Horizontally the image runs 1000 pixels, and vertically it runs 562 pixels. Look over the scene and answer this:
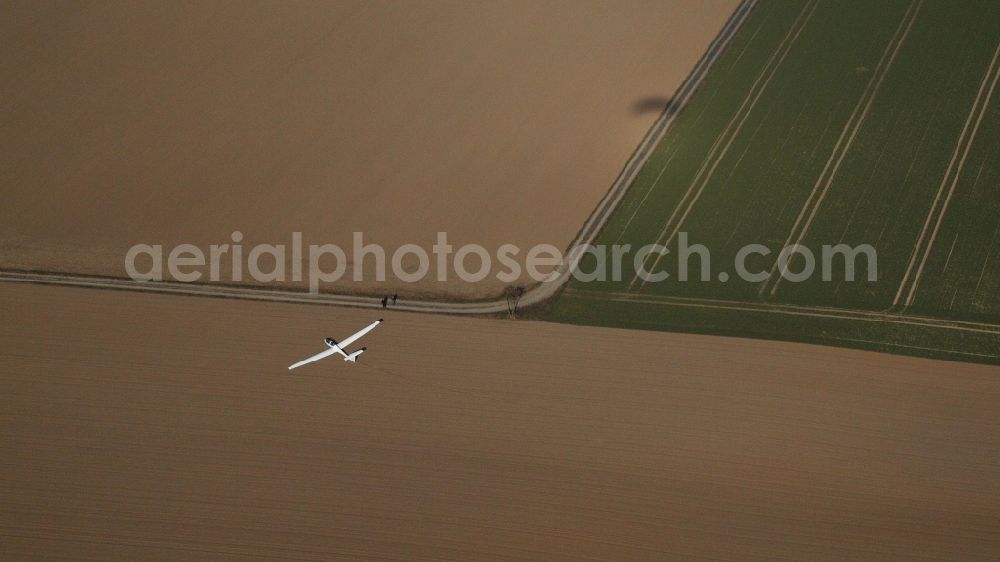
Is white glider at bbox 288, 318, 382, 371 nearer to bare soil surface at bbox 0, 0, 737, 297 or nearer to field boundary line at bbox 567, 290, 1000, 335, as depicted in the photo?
bare soil surface at bbox 0, 0, 737, 297

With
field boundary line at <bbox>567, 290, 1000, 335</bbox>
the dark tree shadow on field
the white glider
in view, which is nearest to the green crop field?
field boundary line at <bbox>567, 290, 1000, 335</bbox>

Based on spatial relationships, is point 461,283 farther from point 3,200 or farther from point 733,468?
point 3,200

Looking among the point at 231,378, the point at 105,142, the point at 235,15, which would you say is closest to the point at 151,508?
the point at 231,378

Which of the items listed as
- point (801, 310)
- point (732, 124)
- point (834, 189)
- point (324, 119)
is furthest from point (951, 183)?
point (324, 119)

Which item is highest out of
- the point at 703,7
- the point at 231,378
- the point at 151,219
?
the point at 703,7

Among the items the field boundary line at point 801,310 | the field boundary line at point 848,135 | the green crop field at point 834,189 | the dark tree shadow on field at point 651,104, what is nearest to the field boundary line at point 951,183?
the green crop field at point 834,189

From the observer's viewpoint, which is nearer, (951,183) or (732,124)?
(951,183)

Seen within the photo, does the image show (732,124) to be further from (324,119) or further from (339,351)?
(339,351)
